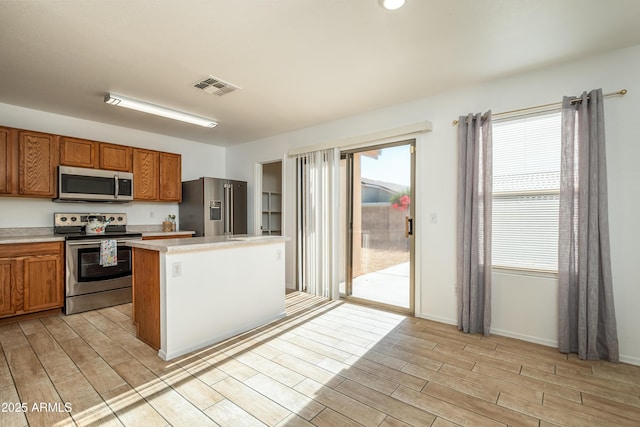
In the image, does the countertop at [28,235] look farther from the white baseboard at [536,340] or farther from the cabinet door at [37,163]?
the white baseboard at [536,340]

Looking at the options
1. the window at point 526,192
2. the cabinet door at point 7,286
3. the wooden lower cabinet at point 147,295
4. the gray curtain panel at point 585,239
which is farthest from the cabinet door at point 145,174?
the gray curtain panel at point 585,239

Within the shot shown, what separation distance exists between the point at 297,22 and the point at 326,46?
37cm

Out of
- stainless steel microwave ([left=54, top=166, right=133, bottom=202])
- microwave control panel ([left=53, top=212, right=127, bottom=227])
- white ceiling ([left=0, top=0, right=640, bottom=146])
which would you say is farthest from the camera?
microwave control panel ([left=53, top=212, right=127, bottom=227])

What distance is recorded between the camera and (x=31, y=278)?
11.2ft

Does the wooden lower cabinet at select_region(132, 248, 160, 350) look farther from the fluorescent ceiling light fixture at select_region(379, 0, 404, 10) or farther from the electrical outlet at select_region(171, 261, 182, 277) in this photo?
the fluorescent ceiling light fixture at select_region(379, 0, 404, 10)

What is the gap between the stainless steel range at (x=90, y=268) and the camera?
369 cm

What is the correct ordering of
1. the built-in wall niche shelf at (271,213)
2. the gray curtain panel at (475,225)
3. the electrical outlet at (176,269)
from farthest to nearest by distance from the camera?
the built-in wall niche shelf at (271,213)
the gray curtain panel at (475,225)
the electrical outlet at (176,269)

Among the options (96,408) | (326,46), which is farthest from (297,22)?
(96,408)

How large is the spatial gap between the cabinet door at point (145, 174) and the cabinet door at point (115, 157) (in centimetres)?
10

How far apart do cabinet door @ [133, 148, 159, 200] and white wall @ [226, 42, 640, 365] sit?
2880 millimetres

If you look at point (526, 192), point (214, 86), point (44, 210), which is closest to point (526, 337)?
point (526, 192)

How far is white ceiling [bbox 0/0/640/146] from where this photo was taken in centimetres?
199

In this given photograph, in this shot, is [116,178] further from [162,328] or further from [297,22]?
[297,22]

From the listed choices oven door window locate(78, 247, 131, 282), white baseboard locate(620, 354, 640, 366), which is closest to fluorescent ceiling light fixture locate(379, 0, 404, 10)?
white baseboard locate(620, 354, 640, 366)
